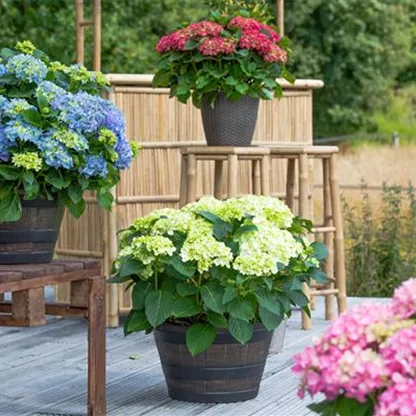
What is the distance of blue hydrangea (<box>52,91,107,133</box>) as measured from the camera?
4.05 meters

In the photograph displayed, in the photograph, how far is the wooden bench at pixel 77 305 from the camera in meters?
3.96

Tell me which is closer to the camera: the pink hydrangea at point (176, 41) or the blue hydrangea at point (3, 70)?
the blue hydrangea at point (3, 70)

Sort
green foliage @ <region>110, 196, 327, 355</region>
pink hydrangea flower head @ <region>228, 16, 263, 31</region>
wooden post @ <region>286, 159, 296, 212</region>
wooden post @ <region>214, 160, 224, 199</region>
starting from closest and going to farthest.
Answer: green foliage @ <region>110, 196, 327, 355</region> → pink hydrangea flower head @ <region>228, 16, 263, 31</region> → wooden post @ <region>214, 160, 224, 199</region> → wooden post @ <region>286, 159, 296, 212</region>

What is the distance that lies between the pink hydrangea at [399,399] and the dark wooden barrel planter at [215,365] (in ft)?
7.29

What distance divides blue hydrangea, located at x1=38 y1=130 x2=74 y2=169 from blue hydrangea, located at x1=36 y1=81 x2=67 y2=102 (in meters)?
0.16

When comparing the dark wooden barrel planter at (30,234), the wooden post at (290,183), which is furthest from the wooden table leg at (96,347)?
the wooden post at (290,183)

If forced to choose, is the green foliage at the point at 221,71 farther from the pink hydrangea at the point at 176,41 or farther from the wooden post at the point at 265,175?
the wooden post at the point at 265,175

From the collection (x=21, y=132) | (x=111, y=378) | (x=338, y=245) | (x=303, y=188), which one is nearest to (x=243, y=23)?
(x=303, y=188)

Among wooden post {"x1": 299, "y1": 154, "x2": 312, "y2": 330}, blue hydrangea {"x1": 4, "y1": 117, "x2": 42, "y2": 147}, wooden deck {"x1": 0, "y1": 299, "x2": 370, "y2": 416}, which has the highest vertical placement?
blue hydrangea {"x1": 4, "y1": 117, "x2": 42, "y2": 147}

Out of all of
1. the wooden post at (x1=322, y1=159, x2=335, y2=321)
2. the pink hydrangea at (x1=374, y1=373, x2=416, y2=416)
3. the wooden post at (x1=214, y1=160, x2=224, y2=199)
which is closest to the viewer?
the pink hydrangea at (x1=374, y1=373, x2=416, y2=416)

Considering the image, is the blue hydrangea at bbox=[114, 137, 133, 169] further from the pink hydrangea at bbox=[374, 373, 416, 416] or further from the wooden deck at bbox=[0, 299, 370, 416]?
the pink hydrangea at bbox=[374, 373, 416, 416]

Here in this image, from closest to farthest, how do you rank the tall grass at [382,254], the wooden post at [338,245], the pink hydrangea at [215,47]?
the pink hydrangea at [215,47], the wooden post at [338,245], the tall grass at [382,254]

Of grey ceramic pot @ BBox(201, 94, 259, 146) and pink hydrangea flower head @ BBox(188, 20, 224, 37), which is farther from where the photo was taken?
grey ceramic pot @ BBox(201, 94, 259, 146)

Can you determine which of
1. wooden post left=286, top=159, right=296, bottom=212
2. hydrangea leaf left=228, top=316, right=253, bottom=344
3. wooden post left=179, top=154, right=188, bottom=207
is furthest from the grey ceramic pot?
hydrangea leaf left=228, top=316, right=253, bottom=344
